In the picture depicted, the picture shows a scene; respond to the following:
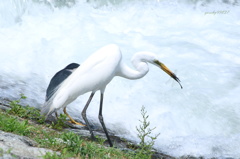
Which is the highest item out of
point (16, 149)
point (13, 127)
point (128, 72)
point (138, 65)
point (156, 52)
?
point (156, 52)

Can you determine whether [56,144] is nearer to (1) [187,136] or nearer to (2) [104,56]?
(2) [104,56]

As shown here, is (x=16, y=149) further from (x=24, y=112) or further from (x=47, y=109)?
(x=24, y=112)

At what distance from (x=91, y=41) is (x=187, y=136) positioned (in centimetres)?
490

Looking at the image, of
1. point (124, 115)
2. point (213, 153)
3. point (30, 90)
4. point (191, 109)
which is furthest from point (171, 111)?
point (30, 90)

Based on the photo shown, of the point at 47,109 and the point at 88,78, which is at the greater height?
the point at 88,78

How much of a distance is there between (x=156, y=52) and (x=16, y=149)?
25.2ft

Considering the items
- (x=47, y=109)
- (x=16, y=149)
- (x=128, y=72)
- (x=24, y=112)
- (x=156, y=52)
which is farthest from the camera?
(x=156, y=52)

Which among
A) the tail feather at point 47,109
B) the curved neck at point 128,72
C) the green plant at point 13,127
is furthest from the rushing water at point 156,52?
the green plant at point 13,127

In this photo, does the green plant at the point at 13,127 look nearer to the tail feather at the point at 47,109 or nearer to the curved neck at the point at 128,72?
the tail feather at the point at 47,109

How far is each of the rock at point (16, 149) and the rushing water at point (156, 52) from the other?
3077 mm

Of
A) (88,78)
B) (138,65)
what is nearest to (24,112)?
(88,78)

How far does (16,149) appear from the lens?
10.4 ft

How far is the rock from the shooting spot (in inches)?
117

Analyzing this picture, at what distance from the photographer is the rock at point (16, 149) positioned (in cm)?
298
